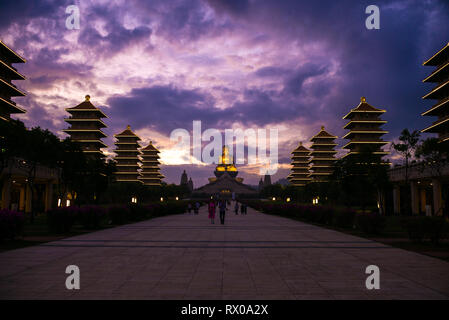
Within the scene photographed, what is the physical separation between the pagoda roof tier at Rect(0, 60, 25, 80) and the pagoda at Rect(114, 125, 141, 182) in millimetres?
45585

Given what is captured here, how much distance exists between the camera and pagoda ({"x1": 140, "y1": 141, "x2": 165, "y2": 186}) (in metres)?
106

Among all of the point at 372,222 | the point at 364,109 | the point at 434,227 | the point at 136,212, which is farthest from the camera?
the point at 364,109

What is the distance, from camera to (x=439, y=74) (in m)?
43.0

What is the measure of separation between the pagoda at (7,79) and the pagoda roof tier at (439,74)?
5124 cm

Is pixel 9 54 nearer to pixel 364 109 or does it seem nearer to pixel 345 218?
pixel 345 218

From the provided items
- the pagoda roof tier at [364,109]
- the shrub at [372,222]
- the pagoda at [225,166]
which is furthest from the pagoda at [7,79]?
the pagoda at [225,166]

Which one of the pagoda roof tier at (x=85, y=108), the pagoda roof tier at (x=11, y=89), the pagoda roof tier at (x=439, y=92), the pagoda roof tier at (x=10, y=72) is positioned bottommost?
the pagoda roof tier at (x=11, y=89)

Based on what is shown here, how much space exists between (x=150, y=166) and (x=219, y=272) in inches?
4044

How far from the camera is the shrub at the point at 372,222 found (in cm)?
1614

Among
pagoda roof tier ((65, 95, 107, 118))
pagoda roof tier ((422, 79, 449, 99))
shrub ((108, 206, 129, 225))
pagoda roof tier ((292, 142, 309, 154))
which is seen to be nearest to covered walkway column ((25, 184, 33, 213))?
shrub ((108, 206, 129, 225))

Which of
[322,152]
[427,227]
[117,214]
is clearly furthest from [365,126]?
[427,227]

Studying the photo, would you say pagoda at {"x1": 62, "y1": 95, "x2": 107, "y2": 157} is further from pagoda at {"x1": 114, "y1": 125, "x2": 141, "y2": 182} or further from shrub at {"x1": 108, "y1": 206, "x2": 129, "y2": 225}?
shrub at {"x1": 108, "y1": 206, "x2": 129, "y2": 225}

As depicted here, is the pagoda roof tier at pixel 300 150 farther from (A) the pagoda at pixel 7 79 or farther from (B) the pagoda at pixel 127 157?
(A) the pagoda at pixel 7 79
